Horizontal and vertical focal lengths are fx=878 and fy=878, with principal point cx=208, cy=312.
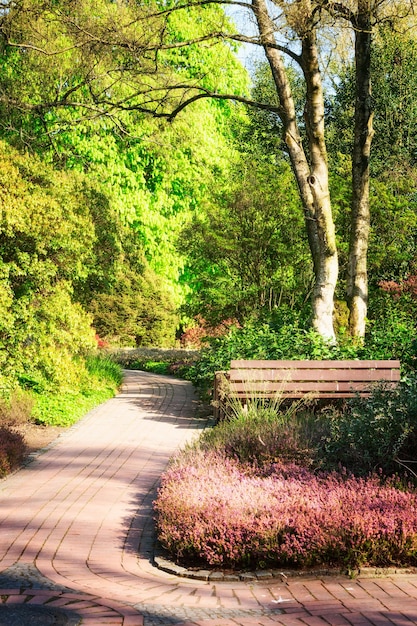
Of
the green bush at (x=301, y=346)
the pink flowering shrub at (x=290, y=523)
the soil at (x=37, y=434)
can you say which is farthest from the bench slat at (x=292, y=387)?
the pink flowering shrub at (x=290, y=523)

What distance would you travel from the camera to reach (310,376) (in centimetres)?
1192

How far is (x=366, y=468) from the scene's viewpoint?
7398 mm

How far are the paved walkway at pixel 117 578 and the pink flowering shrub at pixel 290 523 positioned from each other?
215 millimetres

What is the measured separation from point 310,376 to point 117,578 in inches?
259

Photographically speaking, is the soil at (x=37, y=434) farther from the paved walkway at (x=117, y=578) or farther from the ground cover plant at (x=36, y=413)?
the paved walkway at (x=117, y=578)

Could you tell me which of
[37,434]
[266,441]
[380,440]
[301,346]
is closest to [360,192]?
[301,346]

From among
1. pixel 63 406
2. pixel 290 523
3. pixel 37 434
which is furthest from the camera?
pixel 63 406

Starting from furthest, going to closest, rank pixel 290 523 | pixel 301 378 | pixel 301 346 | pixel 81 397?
1. pixel 81 397
2. pixel 301 346
3. pixel 301 378
4. pixel 290 523

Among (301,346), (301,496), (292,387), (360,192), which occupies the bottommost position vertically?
(301,496)

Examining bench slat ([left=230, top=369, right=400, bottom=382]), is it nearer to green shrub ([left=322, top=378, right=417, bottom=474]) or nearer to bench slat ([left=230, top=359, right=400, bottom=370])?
bench slat ([left=230, top=359, right=400, bottom=370])

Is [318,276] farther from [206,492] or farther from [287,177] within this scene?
[206,492]

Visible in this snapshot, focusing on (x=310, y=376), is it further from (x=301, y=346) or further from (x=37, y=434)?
(x=37, y=434)

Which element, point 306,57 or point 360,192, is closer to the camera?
point 306,57

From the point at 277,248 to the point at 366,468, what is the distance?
1165cm
